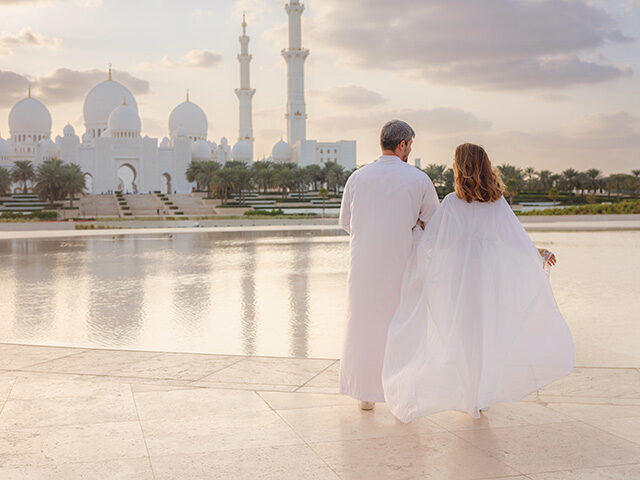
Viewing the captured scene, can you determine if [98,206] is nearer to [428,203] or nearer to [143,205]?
[143,205]

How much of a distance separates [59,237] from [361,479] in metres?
21.3

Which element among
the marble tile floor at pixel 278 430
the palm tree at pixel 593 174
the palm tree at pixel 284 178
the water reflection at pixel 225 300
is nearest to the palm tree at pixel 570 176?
the palm tree at pixel 593 174

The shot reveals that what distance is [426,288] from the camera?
353 centimetres

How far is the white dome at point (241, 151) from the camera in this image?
76.1 metres

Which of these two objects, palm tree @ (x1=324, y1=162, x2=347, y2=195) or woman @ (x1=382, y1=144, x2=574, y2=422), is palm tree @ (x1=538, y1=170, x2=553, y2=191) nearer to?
palm tree @ (x1=324, y1=162, x2=347, y2=195)

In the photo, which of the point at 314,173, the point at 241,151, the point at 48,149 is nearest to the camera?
the point at 314,173

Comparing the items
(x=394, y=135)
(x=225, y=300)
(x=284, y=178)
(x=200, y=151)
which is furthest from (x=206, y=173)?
(x=394, y=135)

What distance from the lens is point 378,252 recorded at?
373 cm

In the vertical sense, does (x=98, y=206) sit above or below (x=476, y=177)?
below

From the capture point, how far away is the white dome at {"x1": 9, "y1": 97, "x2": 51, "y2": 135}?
7031cm

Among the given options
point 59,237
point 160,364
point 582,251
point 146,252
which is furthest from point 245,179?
point 160,364

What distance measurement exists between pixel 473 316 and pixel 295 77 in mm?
70348

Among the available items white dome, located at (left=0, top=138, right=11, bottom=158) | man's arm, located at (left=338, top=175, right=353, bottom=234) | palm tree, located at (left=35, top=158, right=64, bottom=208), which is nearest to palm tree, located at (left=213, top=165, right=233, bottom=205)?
palm tree, located at (left=35, top=158, right=64, bottom=208)

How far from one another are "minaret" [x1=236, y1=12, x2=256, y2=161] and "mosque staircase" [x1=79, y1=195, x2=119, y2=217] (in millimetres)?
29553
